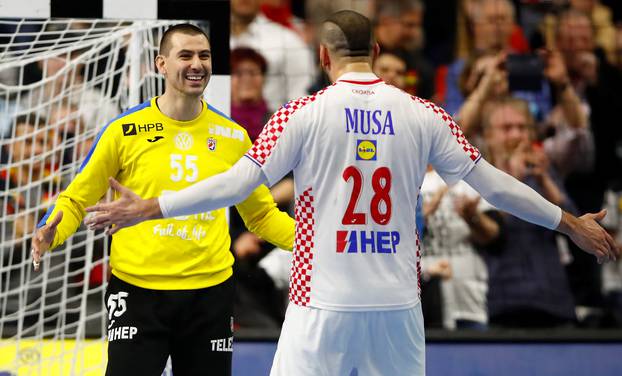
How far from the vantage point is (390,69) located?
7.04 meters

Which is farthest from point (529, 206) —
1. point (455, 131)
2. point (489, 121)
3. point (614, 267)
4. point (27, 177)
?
point (614, 267)

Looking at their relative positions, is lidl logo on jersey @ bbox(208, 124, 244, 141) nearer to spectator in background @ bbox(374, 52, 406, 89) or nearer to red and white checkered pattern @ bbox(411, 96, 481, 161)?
red and white checkered pattern @ bbox(411, 96, 481, 161)

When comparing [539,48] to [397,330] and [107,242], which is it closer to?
[107,242]

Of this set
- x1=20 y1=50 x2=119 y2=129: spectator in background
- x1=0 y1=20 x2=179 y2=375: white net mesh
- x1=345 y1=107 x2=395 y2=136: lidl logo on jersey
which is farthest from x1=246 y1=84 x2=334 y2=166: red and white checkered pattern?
x1=20 y1=50 x2=119 y2=129: spectator in background

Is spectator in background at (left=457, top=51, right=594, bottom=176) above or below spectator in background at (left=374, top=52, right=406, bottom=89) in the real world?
below

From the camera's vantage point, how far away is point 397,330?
354 cm

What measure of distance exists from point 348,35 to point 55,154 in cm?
261

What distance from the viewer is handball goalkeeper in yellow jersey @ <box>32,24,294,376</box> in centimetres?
406

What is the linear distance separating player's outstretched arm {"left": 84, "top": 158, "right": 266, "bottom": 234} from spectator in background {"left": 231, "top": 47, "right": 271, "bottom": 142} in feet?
12.5

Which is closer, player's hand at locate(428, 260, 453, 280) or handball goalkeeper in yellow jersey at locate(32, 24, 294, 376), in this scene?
handball goalkeeper in yellow jersey at locate(32, 24, 294, 376)

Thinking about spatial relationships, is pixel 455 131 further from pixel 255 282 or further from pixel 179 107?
pixel 255 282

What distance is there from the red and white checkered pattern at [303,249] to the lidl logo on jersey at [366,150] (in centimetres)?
→ 22

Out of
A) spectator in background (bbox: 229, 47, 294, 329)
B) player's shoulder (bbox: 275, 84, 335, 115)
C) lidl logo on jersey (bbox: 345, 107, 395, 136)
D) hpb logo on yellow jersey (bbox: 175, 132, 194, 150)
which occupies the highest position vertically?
player's shoulder (bbox: 275, 84, 335, 115)

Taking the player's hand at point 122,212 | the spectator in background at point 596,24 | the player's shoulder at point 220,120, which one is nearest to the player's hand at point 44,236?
the player's hand at point 122,212
